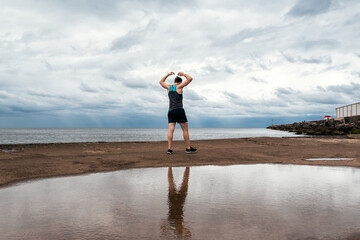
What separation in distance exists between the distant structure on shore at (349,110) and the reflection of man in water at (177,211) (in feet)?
268

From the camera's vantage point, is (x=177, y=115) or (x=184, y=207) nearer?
(x=184, y=207)

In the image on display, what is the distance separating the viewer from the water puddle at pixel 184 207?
1.95 meters

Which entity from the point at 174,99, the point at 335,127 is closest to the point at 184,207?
the point at 174,99

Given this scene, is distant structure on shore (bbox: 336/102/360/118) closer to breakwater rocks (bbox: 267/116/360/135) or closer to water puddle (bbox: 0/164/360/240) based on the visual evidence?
breakwater rocks (bbox: 267/116/360/135)

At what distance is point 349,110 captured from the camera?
3036 inches

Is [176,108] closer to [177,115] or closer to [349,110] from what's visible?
[177,115]

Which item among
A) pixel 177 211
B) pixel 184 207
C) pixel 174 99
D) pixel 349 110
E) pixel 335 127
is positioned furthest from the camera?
pixel 349 110

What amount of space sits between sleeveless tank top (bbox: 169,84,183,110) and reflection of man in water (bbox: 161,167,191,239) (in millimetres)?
3339

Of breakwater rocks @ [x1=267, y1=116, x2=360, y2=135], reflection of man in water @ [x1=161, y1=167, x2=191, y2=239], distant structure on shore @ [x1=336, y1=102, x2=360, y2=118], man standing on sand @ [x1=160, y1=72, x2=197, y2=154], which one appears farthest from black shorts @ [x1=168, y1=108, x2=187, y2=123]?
distant structure on shore @ [x1=336, y1=102, x2=360, y2=118]

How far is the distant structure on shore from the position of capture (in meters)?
71.3

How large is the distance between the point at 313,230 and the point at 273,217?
34 centimetres

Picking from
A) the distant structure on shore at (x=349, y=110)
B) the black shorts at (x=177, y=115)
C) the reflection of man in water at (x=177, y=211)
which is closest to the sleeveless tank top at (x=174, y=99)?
the black shorts at (x=177, y=115)

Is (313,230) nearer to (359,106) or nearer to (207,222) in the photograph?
(207,222)

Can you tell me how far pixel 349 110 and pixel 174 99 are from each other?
86.5 metres
